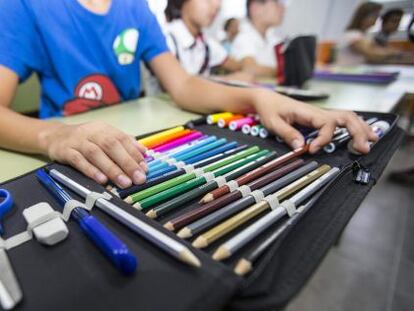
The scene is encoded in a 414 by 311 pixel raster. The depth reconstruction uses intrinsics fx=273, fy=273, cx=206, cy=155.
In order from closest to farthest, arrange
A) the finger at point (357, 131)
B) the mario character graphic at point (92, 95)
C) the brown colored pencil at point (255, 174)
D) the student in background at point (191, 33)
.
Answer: the brown colored pencil at point (255, 174), the finger at point (357, 131), the mario character graphic at point (92, 95), the student in background at point (191, 33)

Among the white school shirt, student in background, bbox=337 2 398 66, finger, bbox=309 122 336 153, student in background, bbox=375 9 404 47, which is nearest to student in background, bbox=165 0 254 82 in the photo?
the white school shirt

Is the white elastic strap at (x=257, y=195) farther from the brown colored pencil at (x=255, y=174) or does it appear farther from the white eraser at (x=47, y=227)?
the white eraser at (x=47, y=227)

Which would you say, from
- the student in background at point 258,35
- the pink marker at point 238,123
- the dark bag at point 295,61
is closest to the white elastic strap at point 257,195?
the pink marker at point 238,123

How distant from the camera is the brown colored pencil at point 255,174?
0.87 feet

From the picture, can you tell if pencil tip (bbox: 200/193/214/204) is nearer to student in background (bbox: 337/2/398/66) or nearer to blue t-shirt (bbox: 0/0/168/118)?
blue t-shirt (bbox: 0/0/168/118)

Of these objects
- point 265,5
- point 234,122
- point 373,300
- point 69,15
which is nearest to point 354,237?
point 373,300

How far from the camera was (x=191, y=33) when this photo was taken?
44.5 inches

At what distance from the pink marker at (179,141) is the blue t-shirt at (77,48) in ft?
1.11

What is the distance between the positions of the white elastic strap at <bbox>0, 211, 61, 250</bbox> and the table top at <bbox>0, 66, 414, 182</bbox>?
0.15 metres

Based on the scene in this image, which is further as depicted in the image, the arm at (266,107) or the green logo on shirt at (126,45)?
the green logo on shirt at (126,45)

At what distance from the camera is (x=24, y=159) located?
386 millimetres

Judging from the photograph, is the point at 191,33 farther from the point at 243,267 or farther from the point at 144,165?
the point at 243,267

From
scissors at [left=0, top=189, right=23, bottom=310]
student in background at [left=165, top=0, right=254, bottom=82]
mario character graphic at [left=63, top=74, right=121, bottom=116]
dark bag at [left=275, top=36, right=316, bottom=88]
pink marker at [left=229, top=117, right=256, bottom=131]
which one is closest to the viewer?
scissors at [left=0, top=189, right=23, bottom=310]

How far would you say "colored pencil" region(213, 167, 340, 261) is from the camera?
0.19 metres
